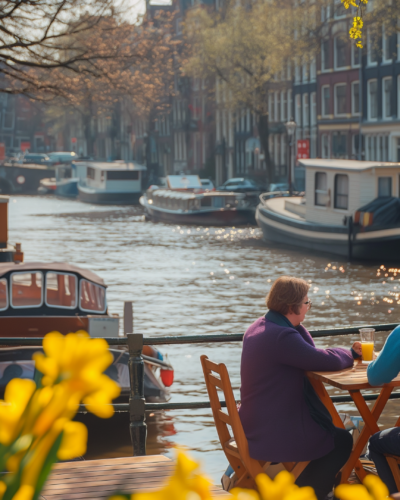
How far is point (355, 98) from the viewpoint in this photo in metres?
43.5

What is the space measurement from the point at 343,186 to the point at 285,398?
23.4 metres

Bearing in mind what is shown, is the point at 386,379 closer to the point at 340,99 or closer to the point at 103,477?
the point at 103,477

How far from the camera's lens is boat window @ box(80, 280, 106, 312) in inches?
449

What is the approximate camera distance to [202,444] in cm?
893

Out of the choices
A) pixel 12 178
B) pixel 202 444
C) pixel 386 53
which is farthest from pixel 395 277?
pixel 12 178

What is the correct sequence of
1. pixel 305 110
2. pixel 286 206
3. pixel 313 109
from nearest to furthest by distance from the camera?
pixel 286 206 → pixel 313 109 → pixel 305 110

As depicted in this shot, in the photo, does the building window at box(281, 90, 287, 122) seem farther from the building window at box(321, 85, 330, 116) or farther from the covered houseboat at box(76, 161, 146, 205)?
the covered houseboat at box(76, 161, 146, 205)

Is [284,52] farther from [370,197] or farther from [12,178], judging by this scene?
[12,178]

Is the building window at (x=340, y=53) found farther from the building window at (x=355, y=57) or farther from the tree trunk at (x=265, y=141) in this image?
the tree trunk at (x=265, y=141)

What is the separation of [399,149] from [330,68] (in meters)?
7.55

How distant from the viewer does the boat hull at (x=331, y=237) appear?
957 inches

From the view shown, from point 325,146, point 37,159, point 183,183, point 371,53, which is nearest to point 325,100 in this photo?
point 325,146

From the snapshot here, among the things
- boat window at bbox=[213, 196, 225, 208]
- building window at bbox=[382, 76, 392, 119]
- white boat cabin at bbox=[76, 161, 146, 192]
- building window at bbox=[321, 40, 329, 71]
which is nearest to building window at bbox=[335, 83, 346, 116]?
building window at bbox=[321, 40, 329, 71]

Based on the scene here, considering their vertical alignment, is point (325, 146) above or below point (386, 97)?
below
